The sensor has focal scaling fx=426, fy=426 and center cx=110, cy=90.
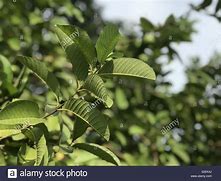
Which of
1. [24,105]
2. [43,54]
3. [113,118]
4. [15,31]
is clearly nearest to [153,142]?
[113,118]

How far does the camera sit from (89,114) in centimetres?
109

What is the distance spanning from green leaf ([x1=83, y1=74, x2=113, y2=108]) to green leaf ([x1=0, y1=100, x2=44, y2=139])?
0.15 m

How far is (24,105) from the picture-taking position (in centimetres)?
111

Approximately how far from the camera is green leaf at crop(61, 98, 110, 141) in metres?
1.08

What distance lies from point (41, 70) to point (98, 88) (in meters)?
0.21

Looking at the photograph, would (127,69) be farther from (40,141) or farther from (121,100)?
(121,100)

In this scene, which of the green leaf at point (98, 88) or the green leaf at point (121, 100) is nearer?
the green leaf at point (98, 88)

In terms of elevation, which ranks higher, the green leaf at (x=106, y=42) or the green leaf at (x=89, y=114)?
the green leaf at (x=106, y=42)

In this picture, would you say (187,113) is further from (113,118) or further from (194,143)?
(113,118)

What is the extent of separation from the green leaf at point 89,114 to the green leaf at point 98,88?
40 millimetres

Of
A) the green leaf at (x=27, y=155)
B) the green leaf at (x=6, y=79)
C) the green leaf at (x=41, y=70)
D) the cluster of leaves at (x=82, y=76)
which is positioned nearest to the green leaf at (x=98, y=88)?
the cluster of leaves at (x=82, y=76)

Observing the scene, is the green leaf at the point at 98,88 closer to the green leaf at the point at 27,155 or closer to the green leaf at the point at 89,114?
the green leaf at the point at 89,114

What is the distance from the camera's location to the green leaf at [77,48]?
1.10m

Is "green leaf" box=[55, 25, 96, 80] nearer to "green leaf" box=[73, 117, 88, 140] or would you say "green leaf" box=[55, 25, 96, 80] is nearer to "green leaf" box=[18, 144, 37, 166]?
"green leaf" box=[73, 117, 88, 140]
